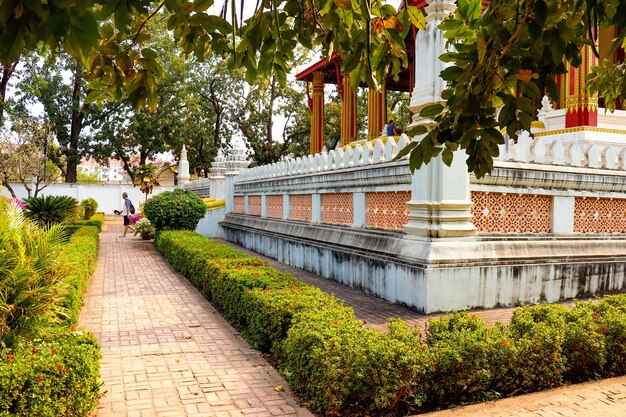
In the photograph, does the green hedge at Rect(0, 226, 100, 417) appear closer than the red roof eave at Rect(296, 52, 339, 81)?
Yes

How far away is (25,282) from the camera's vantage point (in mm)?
4234

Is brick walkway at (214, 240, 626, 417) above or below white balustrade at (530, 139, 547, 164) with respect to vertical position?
below

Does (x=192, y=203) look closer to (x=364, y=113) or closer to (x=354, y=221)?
(x=354, y=221)

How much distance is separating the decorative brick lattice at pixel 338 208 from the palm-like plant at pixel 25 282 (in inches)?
226

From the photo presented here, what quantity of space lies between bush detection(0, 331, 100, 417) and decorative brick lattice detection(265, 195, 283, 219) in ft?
31.9

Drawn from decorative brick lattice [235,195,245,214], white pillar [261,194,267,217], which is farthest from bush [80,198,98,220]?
white pillar [261,194,267,217]

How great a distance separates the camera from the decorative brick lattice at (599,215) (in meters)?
8.40

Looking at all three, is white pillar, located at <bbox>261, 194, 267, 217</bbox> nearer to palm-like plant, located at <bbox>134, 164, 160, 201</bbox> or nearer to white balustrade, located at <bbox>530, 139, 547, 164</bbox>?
white balustrade, located at <bbox>530, 139, 547, 164</bbox>

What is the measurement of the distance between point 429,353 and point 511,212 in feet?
14.6

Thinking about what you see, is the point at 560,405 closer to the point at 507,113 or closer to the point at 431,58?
the point at 507,113

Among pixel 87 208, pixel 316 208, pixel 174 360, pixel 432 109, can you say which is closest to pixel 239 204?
pixel 316 208

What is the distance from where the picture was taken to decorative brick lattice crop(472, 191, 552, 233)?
747 cm

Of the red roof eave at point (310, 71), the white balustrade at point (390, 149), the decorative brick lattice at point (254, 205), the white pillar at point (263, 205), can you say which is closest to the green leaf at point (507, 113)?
Answer: the white balustrade at point (390, 149)

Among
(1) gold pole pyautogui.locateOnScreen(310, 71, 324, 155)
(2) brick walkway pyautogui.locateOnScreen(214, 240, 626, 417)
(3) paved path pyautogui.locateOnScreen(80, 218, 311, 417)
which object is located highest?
(1) gold pole pyautogui.locateOnScreen(310, 71, 324, 155)
